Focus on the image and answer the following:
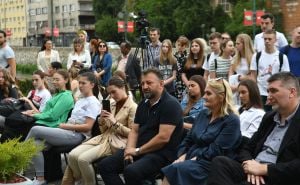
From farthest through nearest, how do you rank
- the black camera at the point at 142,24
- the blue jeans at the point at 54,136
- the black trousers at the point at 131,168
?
the black camera at the point at 142,24 → the blue jeans at the point at 54,136 → the black trousers at the point at 131,168

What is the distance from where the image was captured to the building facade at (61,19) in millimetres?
87000

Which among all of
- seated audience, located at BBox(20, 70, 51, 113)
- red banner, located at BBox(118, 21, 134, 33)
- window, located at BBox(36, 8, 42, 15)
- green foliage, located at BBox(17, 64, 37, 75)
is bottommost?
green foliage, located at BBox(17, 64, 37, 75)

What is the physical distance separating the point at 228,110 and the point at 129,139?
1189 mm

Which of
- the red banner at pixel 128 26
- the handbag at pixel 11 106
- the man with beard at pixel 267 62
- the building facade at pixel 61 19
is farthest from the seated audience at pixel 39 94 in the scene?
the building facade at pixel 61 19

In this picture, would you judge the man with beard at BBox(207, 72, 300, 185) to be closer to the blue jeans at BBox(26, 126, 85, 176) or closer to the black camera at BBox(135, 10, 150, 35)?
the blue jeans at BBox(26, 126, 85, 176)

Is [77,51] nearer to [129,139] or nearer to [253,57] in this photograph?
[253,57]

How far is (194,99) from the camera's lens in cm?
599

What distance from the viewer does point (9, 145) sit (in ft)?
14.7

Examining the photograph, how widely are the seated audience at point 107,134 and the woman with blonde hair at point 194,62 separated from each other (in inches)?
112

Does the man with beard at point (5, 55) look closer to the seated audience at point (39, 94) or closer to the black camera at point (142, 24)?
the seated audience at point (39, 94)

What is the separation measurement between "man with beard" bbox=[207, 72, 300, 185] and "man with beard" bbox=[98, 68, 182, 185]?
36.1 inches

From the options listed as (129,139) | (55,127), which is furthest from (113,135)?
(55,127)

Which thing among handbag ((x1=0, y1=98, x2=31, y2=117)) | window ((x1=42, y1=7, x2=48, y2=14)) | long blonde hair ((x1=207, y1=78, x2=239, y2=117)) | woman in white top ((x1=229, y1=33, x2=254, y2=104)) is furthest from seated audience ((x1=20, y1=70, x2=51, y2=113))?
window ((x1=42, y1=7, x2=48, y2=14))

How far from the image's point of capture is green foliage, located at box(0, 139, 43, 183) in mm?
4391
